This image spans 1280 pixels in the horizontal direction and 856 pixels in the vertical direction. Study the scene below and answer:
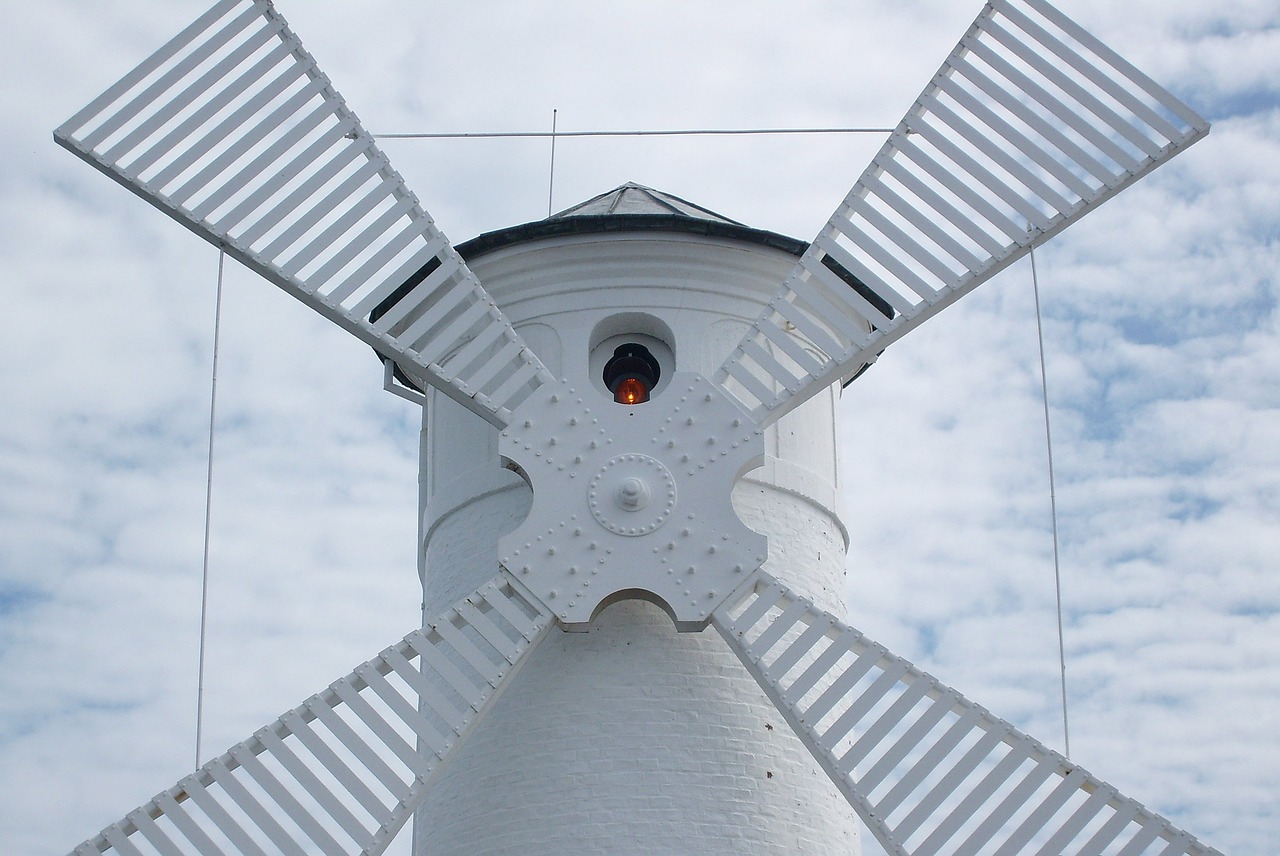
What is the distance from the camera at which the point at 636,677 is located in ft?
31.0

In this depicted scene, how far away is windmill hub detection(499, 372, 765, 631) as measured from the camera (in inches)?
362

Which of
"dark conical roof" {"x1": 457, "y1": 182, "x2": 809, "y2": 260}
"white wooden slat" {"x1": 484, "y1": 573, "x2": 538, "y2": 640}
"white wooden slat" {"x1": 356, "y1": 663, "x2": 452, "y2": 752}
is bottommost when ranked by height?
"white wooden slat" {"x1": 356, "y1": 663, "x2": 452, "y2": 752}

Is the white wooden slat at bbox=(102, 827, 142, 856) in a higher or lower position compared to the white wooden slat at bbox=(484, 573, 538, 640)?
lower

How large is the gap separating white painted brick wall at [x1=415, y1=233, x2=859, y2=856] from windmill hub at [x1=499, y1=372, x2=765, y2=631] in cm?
41

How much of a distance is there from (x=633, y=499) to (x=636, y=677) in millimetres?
900

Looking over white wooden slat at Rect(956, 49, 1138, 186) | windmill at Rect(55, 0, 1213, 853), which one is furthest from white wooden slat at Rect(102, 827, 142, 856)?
white wooden slat at Rect(956, 49, 1138, 186)

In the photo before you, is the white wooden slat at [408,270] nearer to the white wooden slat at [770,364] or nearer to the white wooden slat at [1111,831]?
the white wooden slat at [770,364]

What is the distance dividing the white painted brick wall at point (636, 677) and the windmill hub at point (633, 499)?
41cm

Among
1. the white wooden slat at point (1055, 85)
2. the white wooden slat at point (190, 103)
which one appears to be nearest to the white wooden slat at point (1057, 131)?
the white wooden slat at point (1055, 85)

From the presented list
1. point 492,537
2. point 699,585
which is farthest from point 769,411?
point 492,537

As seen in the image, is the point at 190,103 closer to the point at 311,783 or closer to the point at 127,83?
the point at 127,83

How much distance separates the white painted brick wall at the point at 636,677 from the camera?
30.3 feet

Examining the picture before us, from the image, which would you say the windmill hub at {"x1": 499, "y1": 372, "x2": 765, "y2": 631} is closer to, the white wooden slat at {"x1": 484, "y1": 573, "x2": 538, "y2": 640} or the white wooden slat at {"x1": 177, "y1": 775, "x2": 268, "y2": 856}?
the white wooden slat at {"x1": 484, "y1": 573, "x2": 538, "y2": 640}

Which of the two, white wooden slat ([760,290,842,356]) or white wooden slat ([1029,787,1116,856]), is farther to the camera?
white wooden slat ([760,290,842,356])
